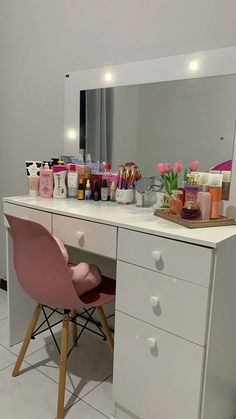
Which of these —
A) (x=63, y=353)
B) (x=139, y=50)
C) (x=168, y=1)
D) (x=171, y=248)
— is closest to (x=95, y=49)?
(x=139, y=50)

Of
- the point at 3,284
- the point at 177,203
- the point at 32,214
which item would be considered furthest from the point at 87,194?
the point at 3,284

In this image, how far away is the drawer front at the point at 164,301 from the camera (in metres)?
1.03

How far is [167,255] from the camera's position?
1075mm

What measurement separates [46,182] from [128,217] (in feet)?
1.85

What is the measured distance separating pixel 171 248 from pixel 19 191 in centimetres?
144

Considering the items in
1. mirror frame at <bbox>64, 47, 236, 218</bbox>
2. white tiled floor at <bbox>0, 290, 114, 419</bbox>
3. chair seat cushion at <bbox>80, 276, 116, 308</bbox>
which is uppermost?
mirror frame at <bbox>64, 47, 236, 218</bbox>

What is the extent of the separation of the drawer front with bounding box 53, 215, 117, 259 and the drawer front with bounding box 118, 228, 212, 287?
0.15ft

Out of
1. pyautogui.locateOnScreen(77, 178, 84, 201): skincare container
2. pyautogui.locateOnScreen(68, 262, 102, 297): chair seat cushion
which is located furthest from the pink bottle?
pyautogui.locateOnScreen(68, 262, 102, 297): chair seat cushion

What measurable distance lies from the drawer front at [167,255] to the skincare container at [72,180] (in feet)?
1.79

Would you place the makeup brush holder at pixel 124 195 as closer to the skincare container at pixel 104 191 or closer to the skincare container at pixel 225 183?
the skincare container at pixel 104 191

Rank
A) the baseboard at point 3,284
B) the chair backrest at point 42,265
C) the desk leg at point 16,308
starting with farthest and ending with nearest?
1. the baseboard at point 3,284
2. the desk leg at point 16,308
3. the chair backrest at point 42,265

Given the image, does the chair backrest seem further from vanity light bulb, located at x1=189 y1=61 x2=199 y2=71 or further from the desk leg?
vanity light bulb, located at x1=189 y1=61 x2=199 y2=71

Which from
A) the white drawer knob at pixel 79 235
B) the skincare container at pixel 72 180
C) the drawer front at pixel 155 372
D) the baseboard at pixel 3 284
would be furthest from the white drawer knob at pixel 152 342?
the baseboard at pixel 3 284

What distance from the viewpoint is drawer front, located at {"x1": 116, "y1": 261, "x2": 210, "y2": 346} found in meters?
1.03
